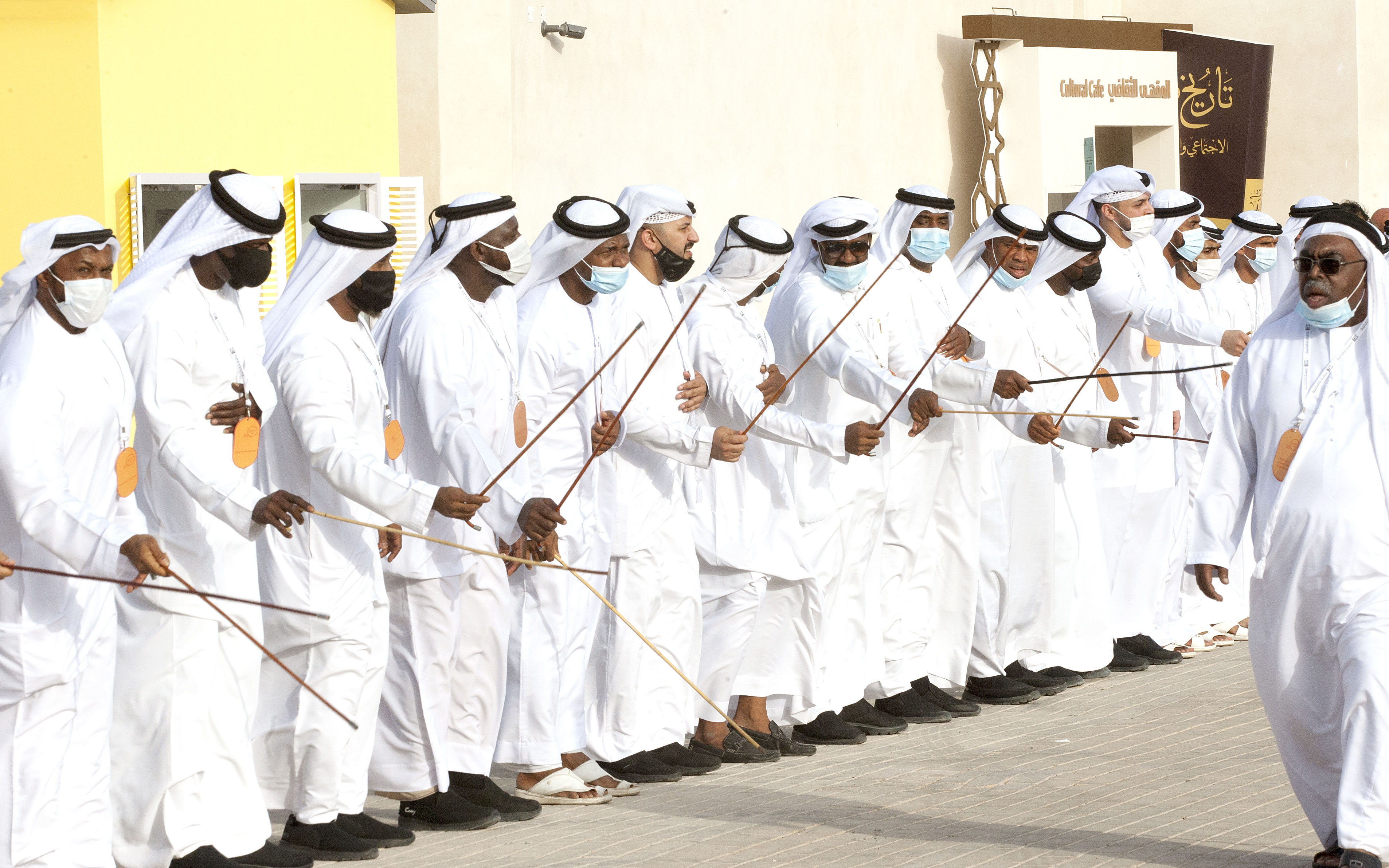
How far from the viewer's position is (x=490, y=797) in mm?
6477

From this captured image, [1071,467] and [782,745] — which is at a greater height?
[1071,467]

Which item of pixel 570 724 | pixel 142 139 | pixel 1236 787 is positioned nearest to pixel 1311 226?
pixel 1236 787

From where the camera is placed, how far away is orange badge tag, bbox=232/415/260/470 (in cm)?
562

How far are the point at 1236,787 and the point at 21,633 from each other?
4.14 m

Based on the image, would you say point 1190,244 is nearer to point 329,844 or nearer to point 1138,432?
point 1138,432

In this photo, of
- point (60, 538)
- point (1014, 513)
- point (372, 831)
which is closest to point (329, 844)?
point (372, 831)

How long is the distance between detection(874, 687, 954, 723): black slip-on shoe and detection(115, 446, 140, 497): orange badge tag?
3918mm

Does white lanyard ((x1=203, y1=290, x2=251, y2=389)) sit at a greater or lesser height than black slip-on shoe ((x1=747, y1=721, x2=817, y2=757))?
→ greater

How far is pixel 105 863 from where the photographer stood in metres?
5.25

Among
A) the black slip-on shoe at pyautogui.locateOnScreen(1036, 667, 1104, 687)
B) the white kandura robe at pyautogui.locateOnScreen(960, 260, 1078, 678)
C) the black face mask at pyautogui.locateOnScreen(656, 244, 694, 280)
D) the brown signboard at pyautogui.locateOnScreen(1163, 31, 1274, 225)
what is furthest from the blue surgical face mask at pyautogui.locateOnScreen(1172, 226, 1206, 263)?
the brown signboard at pyautogui.locateOnScreen(1163, 31, 1274, 225)

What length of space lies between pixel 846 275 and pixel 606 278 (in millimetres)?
1576

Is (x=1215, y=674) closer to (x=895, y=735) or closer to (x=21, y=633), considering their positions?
(x=895, y=735)

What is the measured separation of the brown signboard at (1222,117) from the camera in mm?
22781

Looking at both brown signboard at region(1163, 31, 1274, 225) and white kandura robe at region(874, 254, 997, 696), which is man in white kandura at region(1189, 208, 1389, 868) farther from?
brown signboard at region(1163, 31, 1274, 225)
